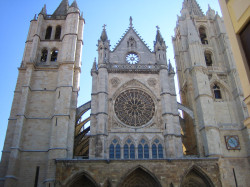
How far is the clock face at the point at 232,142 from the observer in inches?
731

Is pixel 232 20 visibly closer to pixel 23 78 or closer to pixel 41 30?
pixel 23 78

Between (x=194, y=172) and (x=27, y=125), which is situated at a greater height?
(x=27, y=125)

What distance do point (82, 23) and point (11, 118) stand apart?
1095 cm

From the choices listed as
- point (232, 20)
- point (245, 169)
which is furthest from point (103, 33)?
point (232, 20)

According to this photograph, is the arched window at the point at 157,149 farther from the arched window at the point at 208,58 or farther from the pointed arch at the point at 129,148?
the arched window at the point at 208,58

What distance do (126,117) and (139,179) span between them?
14.8ft

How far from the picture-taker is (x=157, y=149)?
17.9 metres

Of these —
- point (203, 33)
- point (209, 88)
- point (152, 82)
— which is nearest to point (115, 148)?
point (152, 82)

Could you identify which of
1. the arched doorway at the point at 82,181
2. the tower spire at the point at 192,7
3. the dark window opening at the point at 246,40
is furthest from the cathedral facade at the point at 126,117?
the dark window opening at the point at 246,40

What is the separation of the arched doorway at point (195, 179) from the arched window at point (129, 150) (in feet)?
12.3

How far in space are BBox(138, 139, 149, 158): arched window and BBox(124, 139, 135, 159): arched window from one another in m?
0.48

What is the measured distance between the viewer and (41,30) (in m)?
23.8

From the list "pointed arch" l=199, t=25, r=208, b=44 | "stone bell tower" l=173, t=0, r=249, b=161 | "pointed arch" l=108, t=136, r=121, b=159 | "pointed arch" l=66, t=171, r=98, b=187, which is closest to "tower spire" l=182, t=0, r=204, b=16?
"stone bell tower" l=173, t=0, r=249, b=161

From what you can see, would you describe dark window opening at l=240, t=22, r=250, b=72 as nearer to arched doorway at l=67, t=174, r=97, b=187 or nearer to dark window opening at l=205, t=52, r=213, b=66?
arched doorway at l=67, t=174, r=97, b=187
